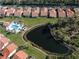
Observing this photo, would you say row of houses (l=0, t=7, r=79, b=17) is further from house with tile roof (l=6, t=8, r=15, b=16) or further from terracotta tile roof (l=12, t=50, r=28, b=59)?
terracotta tile roof (l=12, t=50, r=28, b=59)

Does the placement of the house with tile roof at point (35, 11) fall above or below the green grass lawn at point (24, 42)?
above

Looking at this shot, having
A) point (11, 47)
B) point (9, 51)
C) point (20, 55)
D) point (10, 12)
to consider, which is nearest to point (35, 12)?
point (10, 12)

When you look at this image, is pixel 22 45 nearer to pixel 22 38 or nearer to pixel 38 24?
pixel 22 38

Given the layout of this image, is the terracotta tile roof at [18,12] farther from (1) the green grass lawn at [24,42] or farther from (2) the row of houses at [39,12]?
(1) the green grass lawn at [24,42]

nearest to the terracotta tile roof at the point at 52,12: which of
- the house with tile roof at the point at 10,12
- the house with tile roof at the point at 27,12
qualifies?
the house with tile roof at the point at 27,12

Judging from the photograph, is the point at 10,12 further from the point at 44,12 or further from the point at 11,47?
the point at 11,47

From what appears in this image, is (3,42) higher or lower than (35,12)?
lower

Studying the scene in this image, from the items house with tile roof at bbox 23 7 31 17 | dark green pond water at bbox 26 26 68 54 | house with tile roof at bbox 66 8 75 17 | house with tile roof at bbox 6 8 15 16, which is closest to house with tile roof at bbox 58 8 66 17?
house with tile roof at bbox 66 8 75 17
